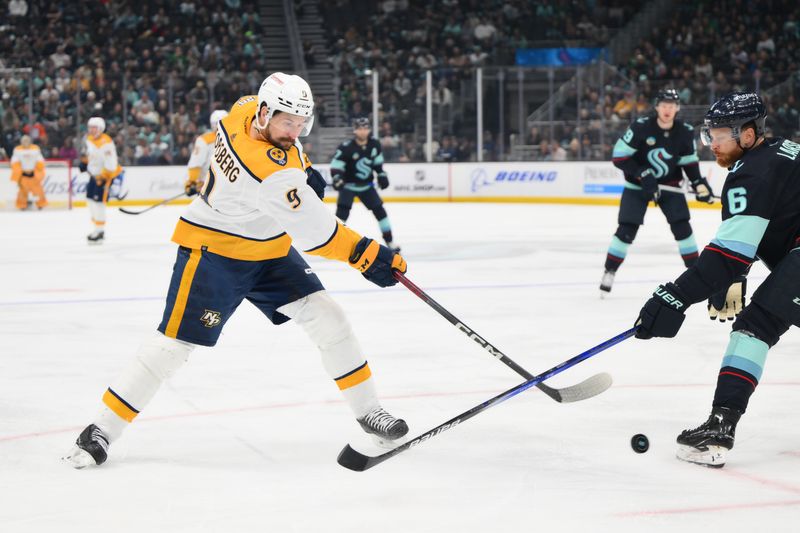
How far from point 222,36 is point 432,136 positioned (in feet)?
21.5

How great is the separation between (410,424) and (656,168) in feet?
12.8

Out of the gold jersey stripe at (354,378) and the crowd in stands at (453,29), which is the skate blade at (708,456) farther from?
the crowd in stands at (453,29)

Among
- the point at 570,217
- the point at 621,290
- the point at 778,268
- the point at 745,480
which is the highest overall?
the point at 778,268

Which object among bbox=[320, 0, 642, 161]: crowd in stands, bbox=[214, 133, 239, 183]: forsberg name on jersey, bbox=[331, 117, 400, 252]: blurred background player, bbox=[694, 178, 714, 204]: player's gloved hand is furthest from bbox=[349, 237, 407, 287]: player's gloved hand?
bbox=[320, 0, 642, 161]: crowd in stands

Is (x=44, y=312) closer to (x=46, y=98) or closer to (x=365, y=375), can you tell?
(x=365, y=375)

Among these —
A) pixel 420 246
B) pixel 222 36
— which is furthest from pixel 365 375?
pixel 222 36

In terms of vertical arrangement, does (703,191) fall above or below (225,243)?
below

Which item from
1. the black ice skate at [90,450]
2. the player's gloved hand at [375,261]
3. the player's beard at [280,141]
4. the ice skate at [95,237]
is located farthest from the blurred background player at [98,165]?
the player's gloved hand at [375,261]

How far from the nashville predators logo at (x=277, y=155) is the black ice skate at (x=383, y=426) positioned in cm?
85

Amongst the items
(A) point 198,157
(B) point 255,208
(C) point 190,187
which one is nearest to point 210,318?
(B) point 255,208

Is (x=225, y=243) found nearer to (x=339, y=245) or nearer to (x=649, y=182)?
(x=339, y=245)

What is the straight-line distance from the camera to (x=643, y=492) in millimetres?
2928

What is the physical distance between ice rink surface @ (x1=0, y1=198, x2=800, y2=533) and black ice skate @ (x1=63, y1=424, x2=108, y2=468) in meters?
0.03

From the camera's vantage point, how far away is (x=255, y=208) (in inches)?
127
